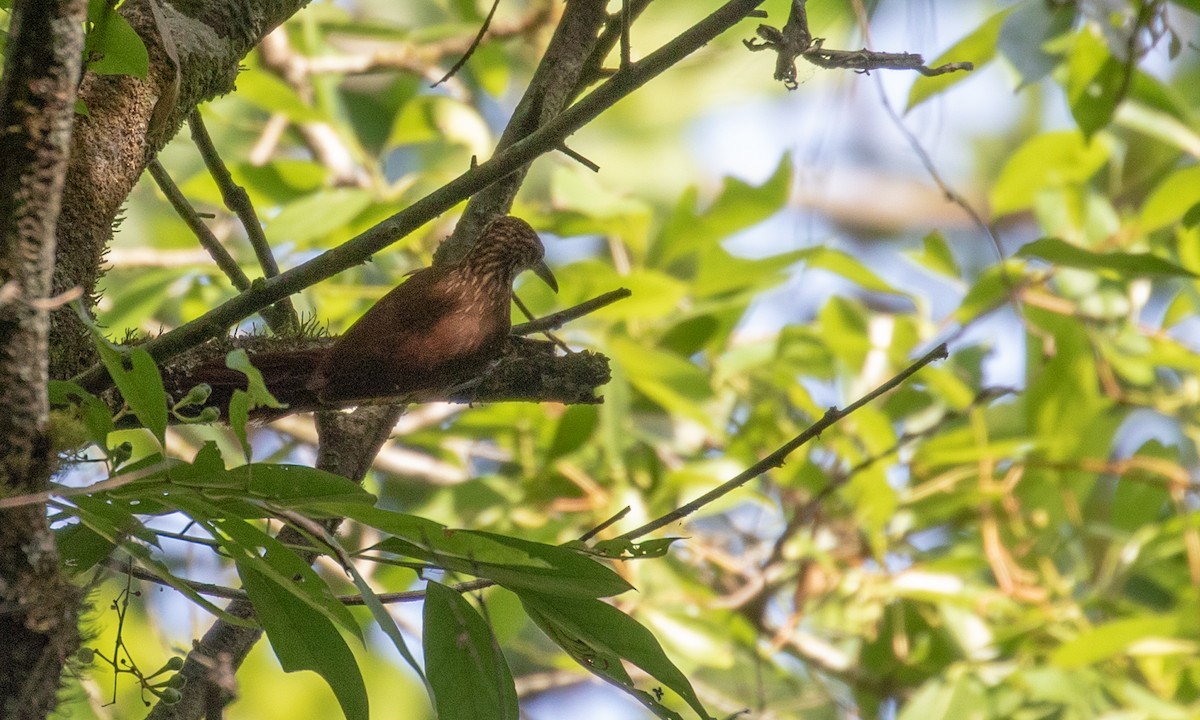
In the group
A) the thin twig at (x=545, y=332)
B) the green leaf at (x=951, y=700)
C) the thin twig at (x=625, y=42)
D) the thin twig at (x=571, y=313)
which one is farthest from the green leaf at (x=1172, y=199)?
the thin twig at (x=625, y=42)

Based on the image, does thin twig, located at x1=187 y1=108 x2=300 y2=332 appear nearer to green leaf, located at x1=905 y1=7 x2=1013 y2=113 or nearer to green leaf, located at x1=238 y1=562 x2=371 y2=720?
green leaf, located at x1=238 y1=562 x2=371 y2=720

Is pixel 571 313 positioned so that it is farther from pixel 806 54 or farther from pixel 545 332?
pixel 806 54

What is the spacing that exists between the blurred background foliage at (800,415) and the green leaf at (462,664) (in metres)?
1.38

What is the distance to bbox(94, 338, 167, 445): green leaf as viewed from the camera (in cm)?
104

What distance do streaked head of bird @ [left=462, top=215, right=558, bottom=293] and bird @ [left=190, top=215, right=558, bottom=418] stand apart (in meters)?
0.08

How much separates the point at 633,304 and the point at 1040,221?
1.47m

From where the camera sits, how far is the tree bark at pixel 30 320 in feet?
2.80

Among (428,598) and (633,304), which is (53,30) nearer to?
(428,598)

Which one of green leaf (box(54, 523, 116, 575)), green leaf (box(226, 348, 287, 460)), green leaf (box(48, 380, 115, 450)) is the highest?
green leaf (box(48, 380, 115, 450))

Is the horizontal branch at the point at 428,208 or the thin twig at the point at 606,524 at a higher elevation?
the horizontal branch at the point at 428,208

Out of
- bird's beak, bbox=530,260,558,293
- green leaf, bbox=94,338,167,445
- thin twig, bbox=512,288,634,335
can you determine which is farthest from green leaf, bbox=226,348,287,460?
bird's beak, bbox=530,260,558,293

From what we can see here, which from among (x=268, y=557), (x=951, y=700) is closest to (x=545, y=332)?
(x=268, y=557)

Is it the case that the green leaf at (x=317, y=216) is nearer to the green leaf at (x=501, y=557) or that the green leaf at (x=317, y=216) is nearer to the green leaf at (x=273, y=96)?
the green leaf at (x=273, y=96)

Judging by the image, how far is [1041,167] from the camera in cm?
343
